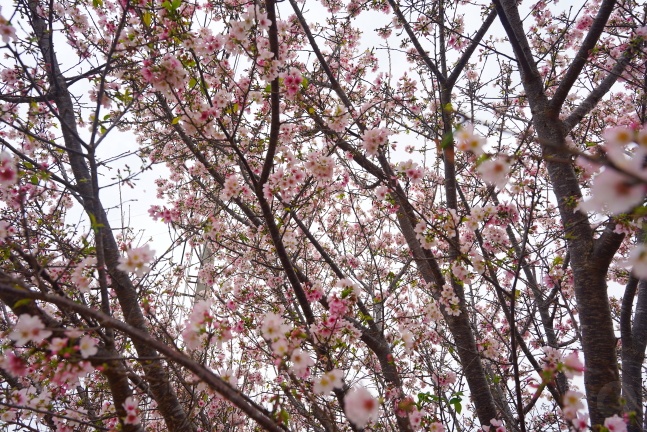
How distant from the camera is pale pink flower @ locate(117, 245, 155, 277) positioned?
6.22 feet

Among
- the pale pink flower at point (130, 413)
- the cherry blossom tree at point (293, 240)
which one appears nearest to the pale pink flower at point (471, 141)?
the cherry blossom tree at point (293, 240)

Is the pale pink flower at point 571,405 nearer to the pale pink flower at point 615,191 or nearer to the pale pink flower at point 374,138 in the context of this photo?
the pale pink flower at point 615,191

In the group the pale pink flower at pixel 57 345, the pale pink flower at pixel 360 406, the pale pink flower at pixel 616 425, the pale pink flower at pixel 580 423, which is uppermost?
the pale pink flower at pixel 57 345

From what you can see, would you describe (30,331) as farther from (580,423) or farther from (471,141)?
(580,423)

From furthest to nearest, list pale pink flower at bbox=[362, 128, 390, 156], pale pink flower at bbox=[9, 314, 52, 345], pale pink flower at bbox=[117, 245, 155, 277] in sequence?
pale pink flower at bbox=[362, 128, 390, 156], pale pink flower at bbox=[117, 245, 155, 277], pale pink flower at bbox=[9, 314, 52, 345]

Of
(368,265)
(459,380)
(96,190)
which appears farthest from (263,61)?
(368,265)

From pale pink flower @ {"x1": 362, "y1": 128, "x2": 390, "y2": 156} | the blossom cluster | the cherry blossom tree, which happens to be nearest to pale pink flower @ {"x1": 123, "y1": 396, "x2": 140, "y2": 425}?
the cherry blossom tree

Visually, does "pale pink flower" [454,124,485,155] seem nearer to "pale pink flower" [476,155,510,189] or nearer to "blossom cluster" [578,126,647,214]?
"pale pink flower" [476,155,510,189]

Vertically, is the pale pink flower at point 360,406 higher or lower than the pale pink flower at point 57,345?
lower

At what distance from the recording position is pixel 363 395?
1.44 m

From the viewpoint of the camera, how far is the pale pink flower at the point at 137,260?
1896 millimetres

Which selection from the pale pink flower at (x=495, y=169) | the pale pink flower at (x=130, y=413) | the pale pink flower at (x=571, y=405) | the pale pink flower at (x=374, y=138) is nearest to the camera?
the pale pink flower at (x=495, y=169)

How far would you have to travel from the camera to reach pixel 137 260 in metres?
1.92

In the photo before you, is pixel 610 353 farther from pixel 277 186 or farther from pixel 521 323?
pixel 521 323
